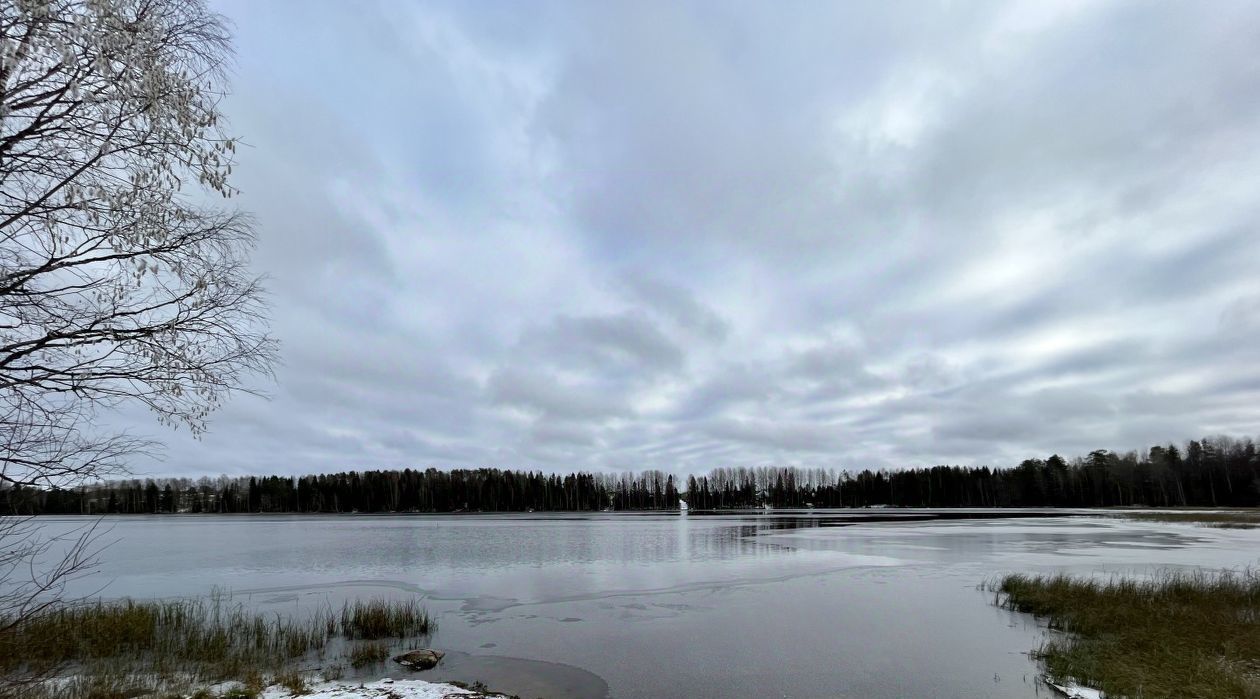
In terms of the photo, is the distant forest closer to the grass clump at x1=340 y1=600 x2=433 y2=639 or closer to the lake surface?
the lake surface

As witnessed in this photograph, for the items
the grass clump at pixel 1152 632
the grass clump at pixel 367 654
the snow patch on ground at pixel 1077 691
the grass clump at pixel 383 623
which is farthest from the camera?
the grass clump at pixel 383 623

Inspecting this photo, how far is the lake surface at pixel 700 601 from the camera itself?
12281mm

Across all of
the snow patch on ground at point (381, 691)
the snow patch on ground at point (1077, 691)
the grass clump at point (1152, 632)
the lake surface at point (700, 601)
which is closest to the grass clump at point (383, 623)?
the lake surface at point (700, 601)

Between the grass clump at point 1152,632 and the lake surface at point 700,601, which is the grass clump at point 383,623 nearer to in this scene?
the lake surface at point 700,601

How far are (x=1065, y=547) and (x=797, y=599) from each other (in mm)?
25728

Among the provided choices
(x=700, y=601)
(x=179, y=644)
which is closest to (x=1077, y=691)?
(x=700, y=601)

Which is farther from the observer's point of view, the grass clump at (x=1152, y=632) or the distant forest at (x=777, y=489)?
the distant forest at (x=777, y=489)

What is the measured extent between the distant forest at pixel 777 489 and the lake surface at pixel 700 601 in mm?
102167

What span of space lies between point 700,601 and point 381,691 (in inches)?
484

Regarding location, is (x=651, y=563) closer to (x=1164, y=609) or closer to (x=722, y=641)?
(x=722, y=641)

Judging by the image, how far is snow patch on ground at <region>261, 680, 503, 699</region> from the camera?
31.8 feet

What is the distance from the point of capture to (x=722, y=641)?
14.9m

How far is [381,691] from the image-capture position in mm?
10125

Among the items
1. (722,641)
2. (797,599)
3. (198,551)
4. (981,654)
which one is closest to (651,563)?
(797,599)
